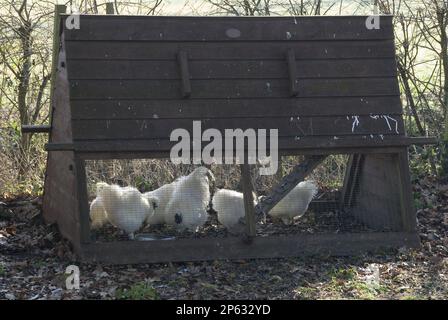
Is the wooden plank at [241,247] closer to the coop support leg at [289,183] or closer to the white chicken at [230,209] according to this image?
the coop support leg at [289,183]

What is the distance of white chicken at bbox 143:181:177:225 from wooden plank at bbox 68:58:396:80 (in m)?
1.22

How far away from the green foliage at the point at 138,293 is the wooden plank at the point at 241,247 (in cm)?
68

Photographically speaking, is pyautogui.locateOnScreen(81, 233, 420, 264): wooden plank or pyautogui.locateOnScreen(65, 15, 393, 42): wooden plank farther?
pyautogui.locateOnScreen(65, 15, 393, 42): wooden plank

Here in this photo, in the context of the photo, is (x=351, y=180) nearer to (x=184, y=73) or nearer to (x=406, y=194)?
(x=406, y=194)

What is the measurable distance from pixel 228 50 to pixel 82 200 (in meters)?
Answer: 1.85

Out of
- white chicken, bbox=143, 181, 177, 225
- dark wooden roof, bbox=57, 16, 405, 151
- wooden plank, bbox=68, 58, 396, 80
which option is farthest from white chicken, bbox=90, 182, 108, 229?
wooden plank, bbox=68, 58, 396, 80

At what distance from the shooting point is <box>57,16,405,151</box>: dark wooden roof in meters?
6.50

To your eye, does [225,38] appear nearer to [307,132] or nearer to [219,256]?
[307,132]

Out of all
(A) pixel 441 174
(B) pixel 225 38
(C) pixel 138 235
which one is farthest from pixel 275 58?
(A) pixel 441 174

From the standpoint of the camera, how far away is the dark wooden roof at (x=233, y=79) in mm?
6504

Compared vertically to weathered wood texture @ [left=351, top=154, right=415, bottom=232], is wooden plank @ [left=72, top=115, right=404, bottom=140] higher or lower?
higher

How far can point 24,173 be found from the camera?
9.24m

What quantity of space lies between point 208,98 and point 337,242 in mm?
1697

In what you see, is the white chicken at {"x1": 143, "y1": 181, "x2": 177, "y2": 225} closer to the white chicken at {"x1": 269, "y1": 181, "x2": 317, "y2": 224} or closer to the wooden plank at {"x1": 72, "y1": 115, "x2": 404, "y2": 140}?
the wooden plank at {"x1": 72, "y1": 115, "x2": 404, "y2": 140}
